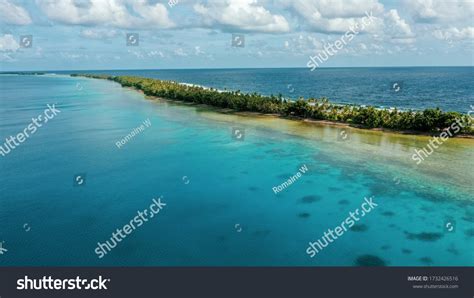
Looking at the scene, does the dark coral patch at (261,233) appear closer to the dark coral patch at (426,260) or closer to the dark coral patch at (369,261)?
the dark coral patch at (369,261)

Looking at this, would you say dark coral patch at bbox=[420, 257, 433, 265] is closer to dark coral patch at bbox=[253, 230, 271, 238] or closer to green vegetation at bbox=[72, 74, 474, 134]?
dark coral patch at bbox=[253, 230, 271, 238]

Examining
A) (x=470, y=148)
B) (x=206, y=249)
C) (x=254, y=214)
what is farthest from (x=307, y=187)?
(x=470, y=148)

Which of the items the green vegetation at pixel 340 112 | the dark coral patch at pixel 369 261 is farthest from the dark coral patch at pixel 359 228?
the green vegetation at pixel 340 112

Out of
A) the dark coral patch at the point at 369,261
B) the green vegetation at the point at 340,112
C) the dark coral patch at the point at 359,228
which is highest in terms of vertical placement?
the green vegetation at the point at 340,112

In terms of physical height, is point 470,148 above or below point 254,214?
above

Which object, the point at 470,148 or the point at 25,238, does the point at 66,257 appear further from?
the point at 470,148

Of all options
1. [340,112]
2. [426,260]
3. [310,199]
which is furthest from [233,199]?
[340,112]
